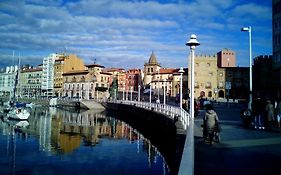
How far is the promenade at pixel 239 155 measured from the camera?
8.94 metres

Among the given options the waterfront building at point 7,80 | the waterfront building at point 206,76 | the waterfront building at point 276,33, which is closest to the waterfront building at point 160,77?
the waterfront building at point 206,76

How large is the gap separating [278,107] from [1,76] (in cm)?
19301

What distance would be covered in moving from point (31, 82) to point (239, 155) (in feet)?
532

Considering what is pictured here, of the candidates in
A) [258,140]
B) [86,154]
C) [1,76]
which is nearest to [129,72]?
[1,76]

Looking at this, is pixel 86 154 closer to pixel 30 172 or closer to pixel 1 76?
pixel 30 172

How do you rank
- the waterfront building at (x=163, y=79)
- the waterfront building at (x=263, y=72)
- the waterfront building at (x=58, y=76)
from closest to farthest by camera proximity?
1. the waterfront building at (x=263, y=72)
2. the waterfront building at (x=163, y=79)
3. the waterfront building at (x=58, y=76)

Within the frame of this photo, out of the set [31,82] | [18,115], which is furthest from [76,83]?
[18,115]

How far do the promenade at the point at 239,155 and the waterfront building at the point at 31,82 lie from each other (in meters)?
148

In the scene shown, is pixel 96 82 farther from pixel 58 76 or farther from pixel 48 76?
pixel 48 76

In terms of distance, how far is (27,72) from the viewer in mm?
165500

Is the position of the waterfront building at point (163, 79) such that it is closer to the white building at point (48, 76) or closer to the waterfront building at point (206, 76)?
the waterfront building at point (206, 76)

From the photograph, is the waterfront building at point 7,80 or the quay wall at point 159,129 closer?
the quay wall at point 159,129

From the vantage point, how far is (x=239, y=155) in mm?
10891

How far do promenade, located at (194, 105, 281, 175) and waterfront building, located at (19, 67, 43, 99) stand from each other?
14830 cm
